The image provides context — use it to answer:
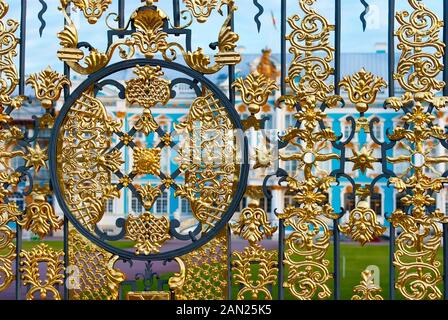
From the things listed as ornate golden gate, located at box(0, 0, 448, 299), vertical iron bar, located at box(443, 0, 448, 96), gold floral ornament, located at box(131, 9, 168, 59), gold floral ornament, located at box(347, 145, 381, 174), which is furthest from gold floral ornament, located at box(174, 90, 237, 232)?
vertical iron bar, located at box(443, 0, 448, 96)

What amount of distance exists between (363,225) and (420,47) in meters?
0.97

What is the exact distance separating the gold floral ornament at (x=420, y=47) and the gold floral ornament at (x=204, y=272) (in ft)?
4.17

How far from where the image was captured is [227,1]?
3.27 m

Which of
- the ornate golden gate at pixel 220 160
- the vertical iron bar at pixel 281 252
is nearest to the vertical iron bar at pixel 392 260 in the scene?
the ornate golden gate at pixel 220 160

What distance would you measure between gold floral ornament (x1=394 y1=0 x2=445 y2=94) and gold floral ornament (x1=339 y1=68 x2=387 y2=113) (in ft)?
0.42

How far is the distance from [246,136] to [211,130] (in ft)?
0.62

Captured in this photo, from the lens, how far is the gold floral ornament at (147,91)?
3.33 meters

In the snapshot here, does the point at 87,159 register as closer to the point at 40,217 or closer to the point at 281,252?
the point at 40,217

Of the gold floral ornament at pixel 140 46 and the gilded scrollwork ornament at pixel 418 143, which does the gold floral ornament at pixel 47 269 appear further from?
the gilded scrollwork ornament at pixel 418 143

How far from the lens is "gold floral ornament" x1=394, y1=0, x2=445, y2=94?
10.5 ft

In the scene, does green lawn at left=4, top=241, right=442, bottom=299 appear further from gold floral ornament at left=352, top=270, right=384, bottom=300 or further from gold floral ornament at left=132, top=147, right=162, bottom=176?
gold floral ornament at left=132, top=147, right=162, bottom=176

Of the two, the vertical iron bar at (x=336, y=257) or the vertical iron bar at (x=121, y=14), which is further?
the vertical iron bar at (x=121, y=14)

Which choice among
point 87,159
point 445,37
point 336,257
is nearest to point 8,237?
point 87,159
